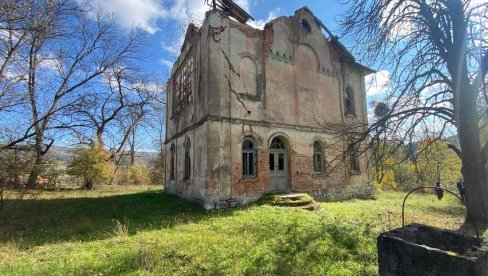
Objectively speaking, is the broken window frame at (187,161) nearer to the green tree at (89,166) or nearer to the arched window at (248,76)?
the arched window at (248,76)

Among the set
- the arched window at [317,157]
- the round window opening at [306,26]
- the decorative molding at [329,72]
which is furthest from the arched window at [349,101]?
the round window opening at [306,26]

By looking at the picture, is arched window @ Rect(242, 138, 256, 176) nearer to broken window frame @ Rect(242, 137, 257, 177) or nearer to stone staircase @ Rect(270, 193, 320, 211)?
broken window frame @ Rect(242, 137, 257, 177)

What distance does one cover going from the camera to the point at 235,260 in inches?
239

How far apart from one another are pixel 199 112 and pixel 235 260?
9170 mm

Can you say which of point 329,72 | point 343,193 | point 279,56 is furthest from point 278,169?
point 329,72

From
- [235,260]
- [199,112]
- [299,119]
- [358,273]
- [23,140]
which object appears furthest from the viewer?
[299,119]

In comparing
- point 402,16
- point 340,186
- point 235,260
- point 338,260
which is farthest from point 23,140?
point 340,186

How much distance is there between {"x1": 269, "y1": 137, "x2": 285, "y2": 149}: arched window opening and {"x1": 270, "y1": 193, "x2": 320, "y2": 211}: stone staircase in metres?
2.80

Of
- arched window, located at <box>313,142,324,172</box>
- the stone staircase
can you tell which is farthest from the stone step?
arched window, located at <box>313,142,324,172</box>

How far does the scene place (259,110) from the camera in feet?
47.5

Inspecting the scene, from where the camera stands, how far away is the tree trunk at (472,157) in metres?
8.68

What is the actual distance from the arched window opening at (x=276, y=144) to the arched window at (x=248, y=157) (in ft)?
4.33

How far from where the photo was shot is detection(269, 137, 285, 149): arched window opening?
15.0 m

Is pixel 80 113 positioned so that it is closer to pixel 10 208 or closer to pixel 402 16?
pixel 10 208
